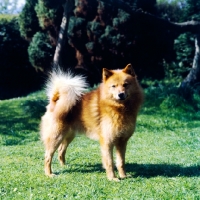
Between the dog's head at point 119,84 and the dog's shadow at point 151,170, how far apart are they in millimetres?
1190

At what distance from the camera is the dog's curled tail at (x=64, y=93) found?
517cm

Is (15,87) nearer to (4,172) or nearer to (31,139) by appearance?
(31,139)

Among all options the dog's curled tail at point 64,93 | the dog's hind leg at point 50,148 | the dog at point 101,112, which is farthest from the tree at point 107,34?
the dog's hind leg at point 50,148

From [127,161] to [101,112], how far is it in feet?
4.55

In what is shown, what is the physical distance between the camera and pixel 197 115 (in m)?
10.3

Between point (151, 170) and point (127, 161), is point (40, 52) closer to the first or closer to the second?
point (127, 161)

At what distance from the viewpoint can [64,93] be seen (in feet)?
17.1

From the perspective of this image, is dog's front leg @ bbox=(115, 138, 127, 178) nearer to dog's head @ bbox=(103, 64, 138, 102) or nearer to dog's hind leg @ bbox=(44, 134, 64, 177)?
dog's head @ bbox=(103, 64, 138, 102)

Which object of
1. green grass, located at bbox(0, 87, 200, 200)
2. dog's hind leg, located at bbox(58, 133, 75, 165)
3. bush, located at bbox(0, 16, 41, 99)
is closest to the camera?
green grass, located at bbox(0, 87, 200, 200)

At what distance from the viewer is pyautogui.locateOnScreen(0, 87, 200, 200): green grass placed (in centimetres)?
436

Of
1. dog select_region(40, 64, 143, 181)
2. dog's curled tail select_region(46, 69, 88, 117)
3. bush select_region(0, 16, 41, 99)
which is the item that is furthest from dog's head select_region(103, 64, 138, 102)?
bush select_region(0, 16, 41, 99)

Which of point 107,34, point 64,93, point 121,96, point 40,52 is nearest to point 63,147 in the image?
point 64,93

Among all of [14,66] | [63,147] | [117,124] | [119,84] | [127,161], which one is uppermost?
[119,84]

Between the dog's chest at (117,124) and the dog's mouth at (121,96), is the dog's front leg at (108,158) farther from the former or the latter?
the dog's mouth at (121,96)
